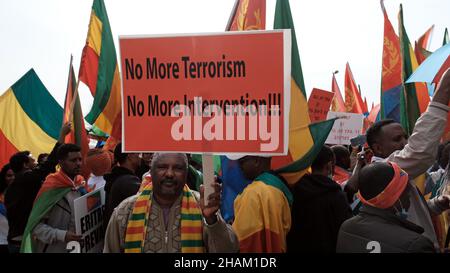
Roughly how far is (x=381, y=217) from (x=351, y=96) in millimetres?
9881

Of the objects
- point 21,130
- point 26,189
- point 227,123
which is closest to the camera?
point 227,123

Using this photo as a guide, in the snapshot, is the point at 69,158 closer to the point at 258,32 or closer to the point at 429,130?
the point at 258,32

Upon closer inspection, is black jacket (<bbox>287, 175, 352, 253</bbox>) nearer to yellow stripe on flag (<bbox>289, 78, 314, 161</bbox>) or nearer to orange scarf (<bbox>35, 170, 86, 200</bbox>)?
yellow stripe on flag (<bbox>289, 78, 314, 161</bbox>)

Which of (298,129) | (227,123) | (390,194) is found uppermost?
(227,123)

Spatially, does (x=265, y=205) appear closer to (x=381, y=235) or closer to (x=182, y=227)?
(x=182, y=227)

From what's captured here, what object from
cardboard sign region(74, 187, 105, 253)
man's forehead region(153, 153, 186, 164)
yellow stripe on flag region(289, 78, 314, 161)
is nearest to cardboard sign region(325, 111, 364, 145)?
yellow stripe on flag region(289, 78, 314, 161)

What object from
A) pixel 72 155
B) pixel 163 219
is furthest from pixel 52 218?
pixel 163 219

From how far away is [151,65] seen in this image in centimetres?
283

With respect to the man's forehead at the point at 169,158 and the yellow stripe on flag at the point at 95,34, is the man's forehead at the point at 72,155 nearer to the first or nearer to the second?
the man's forehead at the point at 169,158

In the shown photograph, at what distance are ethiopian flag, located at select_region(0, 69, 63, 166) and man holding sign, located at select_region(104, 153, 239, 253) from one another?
5495 millimetres

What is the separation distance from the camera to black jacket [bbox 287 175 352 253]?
386cm

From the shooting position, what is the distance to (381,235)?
8.31 feet
